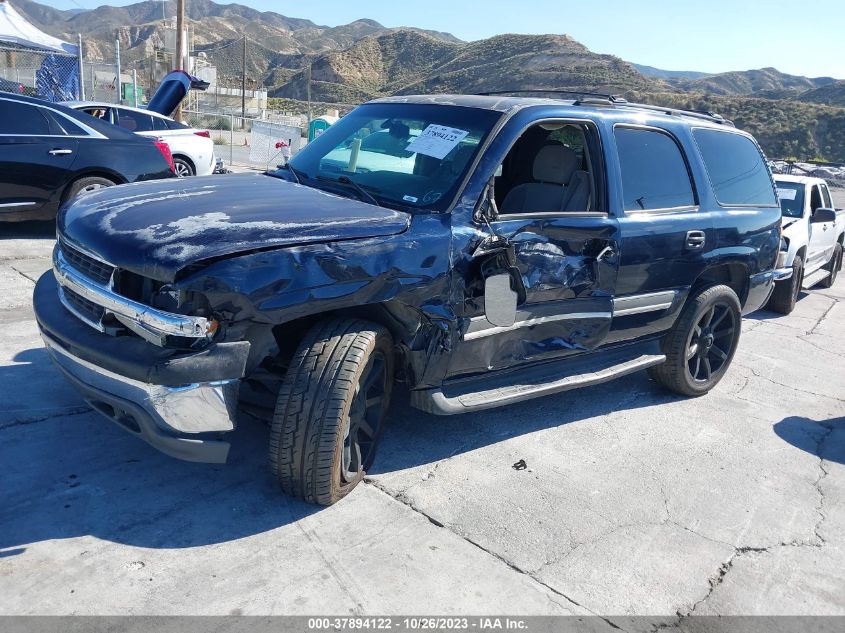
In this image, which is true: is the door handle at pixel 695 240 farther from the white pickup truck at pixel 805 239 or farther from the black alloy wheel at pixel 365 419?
the white pickup truck at pixel 805 239

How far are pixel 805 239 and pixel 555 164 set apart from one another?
565 centimetres

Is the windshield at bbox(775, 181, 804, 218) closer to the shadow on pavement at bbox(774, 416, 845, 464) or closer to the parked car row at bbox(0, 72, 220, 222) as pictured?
the shadow on pavement at bbox(774, 416, 845, 464)

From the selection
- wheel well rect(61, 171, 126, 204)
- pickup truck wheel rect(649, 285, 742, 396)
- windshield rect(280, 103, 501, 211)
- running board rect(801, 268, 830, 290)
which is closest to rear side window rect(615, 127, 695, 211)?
pickup truck wheel rect(649, 285, 742, 396)

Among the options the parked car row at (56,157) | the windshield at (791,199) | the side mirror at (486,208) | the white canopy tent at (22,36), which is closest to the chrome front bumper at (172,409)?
the side mirror at (486,208)

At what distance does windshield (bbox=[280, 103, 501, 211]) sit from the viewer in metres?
3.88

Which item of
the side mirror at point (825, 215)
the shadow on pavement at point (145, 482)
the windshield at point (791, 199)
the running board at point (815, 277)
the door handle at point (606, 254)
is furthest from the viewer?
the running board at point (815, 277)

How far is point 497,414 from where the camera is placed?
15.8 feet

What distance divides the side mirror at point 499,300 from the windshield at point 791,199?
22.3 feet

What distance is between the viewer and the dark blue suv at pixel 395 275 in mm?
3006

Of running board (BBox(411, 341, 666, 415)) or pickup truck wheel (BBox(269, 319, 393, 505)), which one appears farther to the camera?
running board (BBox(411, 341, 666, 415))

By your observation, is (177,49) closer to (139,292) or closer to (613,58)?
(139,292)

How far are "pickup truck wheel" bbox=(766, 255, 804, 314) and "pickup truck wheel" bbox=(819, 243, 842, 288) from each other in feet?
8.03

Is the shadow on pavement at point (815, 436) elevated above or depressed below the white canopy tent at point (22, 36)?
below

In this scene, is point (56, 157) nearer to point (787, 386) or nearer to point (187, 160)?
point (187, 160)
